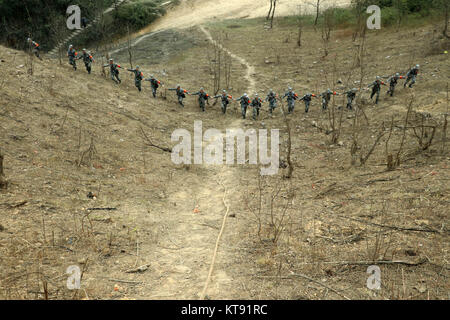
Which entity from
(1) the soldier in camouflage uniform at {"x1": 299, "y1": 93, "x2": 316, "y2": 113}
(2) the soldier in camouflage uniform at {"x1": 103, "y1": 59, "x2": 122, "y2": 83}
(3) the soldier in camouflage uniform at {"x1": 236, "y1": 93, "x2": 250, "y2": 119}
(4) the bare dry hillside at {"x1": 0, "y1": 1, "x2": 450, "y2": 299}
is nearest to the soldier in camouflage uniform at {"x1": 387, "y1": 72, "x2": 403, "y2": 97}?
(4) the bare dry hillside at {"x1": 0, "y1": 1, "x2": 450, "y2": 299}

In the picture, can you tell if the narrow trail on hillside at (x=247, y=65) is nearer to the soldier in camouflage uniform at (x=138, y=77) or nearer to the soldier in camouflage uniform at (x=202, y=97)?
the soldier in camouflage uniform at (x=202, y=97)

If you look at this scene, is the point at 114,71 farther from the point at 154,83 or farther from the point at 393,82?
the point at 393,82

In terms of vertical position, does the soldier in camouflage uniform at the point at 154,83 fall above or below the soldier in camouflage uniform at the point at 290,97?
above

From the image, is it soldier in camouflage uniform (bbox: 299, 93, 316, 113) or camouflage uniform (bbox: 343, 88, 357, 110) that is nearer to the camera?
camouflage uniform (bbox: 343, 88, 357, 110)

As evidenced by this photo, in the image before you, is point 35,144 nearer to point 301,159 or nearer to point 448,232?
point 301,159

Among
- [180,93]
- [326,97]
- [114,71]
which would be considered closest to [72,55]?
[114,71]

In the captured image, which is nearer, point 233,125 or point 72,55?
point 233,125

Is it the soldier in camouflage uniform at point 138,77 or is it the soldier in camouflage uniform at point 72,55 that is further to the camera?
the soldier in camouflage uniform at point 138,77

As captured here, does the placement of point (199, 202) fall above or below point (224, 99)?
below

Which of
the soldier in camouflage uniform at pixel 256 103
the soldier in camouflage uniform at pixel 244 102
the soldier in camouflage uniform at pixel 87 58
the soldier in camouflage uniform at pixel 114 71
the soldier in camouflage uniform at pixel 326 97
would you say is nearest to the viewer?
the soldier in camouflage uniform at pixel 326 97

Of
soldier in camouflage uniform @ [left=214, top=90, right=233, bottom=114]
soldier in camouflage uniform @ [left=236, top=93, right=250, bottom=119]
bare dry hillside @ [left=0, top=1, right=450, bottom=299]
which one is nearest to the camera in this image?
bare dry hillside @ [left=0, top=1, right=450, bottom=299]

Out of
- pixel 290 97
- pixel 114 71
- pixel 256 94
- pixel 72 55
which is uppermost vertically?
pixel 72 55

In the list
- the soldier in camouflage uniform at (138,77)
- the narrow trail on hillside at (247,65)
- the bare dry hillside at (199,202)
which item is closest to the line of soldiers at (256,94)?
the soldier in camouflage uniform at (138,77)

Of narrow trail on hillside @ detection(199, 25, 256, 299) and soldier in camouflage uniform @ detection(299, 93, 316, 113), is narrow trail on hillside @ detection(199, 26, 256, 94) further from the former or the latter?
soldier in camouflage uniform @ detection(299, 93, 316, 113)
